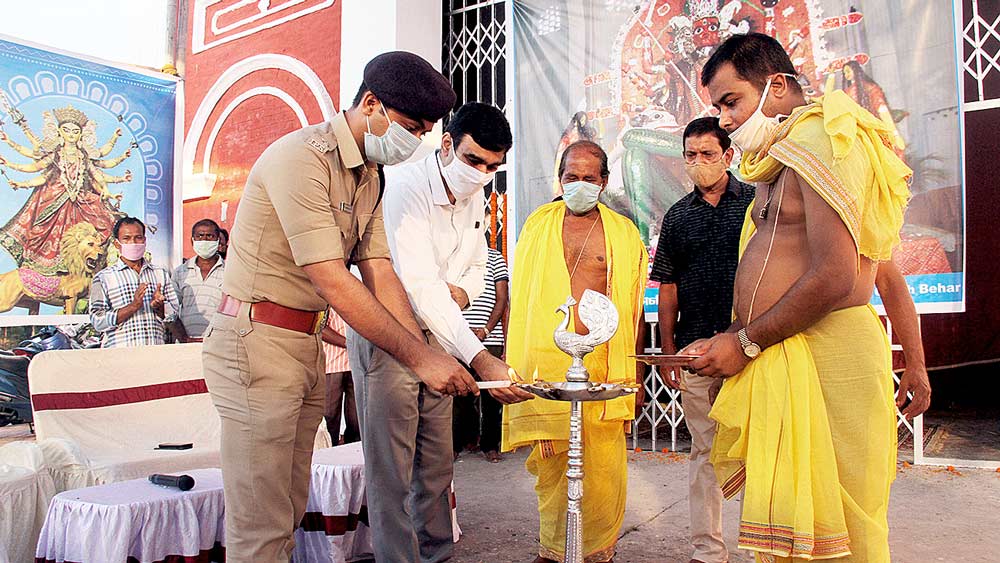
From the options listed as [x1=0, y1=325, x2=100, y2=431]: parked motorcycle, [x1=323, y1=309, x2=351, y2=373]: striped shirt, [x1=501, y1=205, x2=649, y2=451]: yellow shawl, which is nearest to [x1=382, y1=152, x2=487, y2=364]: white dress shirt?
[x1=501, y1=205, x2=649, y2=451]: yellow shawl

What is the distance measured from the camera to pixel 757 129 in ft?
6.86

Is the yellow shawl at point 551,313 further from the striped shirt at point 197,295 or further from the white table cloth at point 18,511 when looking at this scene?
the striped shirt at point 197,295

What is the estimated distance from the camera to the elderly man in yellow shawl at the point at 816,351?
185 cm

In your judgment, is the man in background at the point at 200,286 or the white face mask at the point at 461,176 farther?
the man in background at the point at 200,286

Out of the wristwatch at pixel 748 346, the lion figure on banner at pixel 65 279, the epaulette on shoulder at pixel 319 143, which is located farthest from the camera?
the lion figure on banner at pixel 65 279

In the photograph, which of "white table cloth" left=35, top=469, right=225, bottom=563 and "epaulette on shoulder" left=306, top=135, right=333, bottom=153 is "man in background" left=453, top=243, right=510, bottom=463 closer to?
"white table cloth" left=35, top=469, right=225, bottom=563

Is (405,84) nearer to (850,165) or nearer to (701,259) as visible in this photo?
(850,165)

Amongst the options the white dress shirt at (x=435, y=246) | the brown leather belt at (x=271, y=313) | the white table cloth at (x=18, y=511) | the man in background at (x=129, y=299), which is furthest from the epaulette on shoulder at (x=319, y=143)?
the man in background at (x=129, y=299)

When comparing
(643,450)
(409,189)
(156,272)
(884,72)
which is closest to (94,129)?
(156,272)

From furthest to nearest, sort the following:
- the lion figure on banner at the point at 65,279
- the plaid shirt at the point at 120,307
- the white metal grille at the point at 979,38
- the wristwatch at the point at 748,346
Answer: the lion figure on banner at the point at 65,279 → the plaid shirt at the point at 120,307 → the white metal grille at the point at 979,38 → the wristwatch at the point at 748,346

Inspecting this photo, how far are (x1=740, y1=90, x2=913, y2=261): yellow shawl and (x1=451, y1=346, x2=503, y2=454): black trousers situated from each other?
367 centimetres

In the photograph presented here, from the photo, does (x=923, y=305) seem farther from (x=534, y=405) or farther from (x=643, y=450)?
(x=534, y=405)

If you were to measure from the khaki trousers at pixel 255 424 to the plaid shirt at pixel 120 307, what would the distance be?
3576 mm

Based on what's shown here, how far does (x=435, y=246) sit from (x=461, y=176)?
0.95 feet
